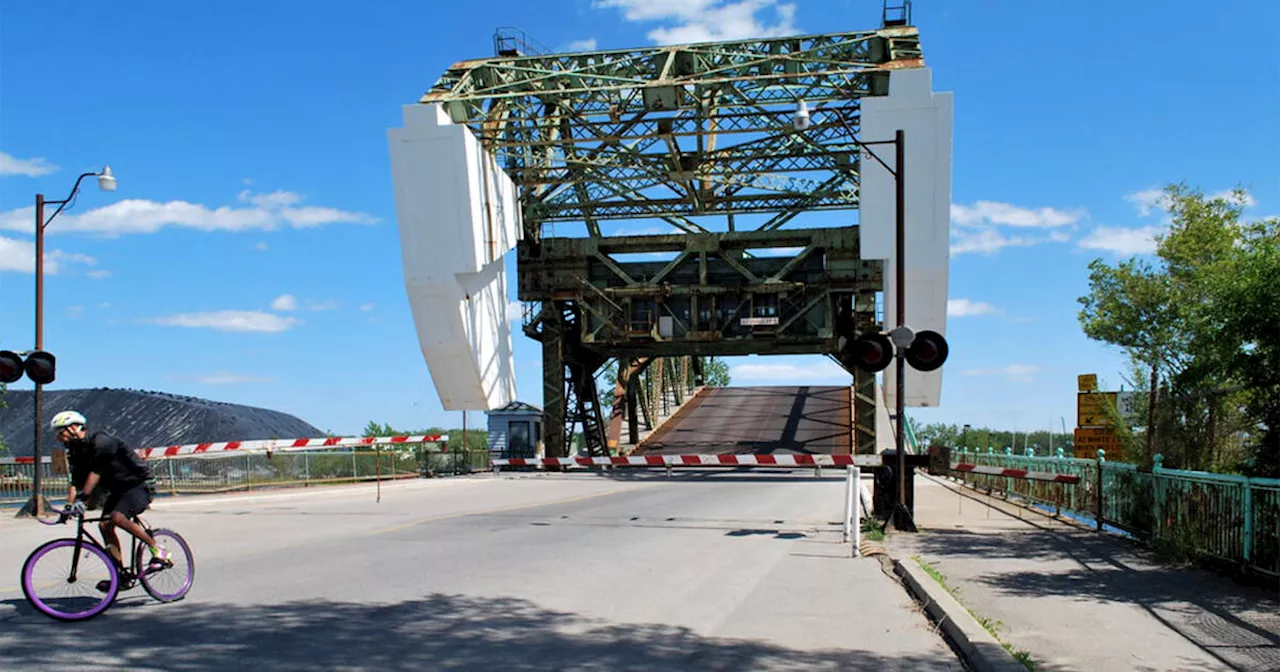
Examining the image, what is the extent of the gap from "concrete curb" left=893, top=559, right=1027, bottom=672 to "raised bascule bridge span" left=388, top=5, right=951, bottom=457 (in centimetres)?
1741

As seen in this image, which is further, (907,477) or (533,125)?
(533,125)

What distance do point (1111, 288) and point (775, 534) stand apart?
12.9m

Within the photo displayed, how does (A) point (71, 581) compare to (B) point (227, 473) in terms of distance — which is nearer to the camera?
(A) point (71, 581)

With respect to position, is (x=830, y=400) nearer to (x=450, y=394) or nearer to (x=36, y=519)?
(x=450, y=394)

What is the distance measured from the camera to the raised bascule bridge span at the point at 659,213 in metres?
31.9

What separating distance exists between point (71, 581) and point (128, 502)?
67 cm

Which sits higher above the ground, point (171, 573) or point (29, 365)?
point (29, 365)

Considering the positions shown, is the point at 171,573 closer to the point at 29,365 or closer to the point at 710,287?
the point at 29,365

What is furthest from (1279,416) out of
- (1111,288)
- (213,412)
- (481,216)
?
(213,412)

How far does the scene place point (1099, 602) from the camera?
9133 millimetres

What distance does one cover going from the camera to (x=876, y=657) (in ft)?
23.2

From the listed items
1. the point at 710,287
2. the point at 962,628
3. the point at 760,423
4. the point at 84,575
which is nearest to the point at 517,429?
the point at 710,287

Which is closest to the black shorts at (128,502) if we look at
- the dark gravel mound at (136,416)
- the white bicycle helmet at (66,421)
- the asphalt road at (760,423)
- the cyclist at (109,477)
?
the cyclist at (109,477)

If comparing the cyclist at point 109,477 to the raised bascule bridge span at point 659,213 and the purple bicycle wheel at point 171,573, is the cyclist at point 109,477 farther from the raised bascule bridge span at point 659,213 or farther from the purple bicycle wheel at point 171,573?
the raised bascule bridge span at point 659,213
